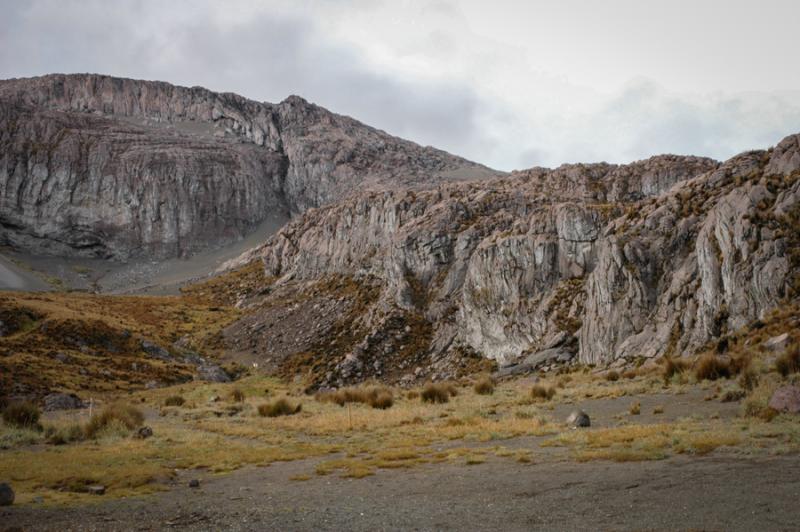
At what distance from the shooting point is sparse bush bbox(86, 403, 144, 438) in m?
27.3

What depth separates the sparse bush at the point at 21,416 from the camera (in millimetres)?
28141

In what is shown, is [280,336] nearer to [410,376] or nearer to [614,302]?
[410,376]

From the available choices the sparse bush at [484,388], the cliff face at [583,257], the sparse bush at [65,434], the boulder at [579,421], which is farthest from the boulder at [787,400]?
the sparse bush at [65,434]

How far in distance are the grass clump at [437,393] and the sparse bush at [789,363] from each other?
57.0 feet

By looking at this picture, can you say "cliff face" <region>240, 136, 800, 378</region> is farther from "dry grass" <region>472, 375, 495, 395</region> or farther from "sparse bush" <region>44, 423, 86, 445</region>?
"sparse bush" <region>44, 423, 86, 445</region>

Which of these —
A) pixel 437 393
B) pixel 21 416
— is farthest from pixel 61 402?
pixel 437 393

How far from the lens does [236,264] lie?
156 meters

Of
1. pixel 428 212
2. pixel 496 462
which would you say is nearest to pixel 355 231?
pixel 428 212

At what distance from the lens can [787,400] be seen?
16562 millimetres

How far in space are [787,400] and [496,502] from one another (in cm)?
1021

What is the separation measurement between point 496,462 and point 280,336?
69.3 metres

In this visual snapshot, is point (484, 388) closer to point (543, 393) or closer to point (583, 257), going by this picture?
point (543, 393)

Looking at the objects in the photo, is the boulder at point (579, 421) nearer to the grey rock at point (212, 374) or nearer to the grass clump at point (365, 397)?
the grass clump at point (365, 397)

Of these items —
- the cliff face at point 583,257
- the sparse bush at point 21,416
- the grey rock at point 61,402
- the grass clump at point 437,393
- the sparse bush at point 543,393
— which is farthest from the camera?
the grey rock at point 61,402
